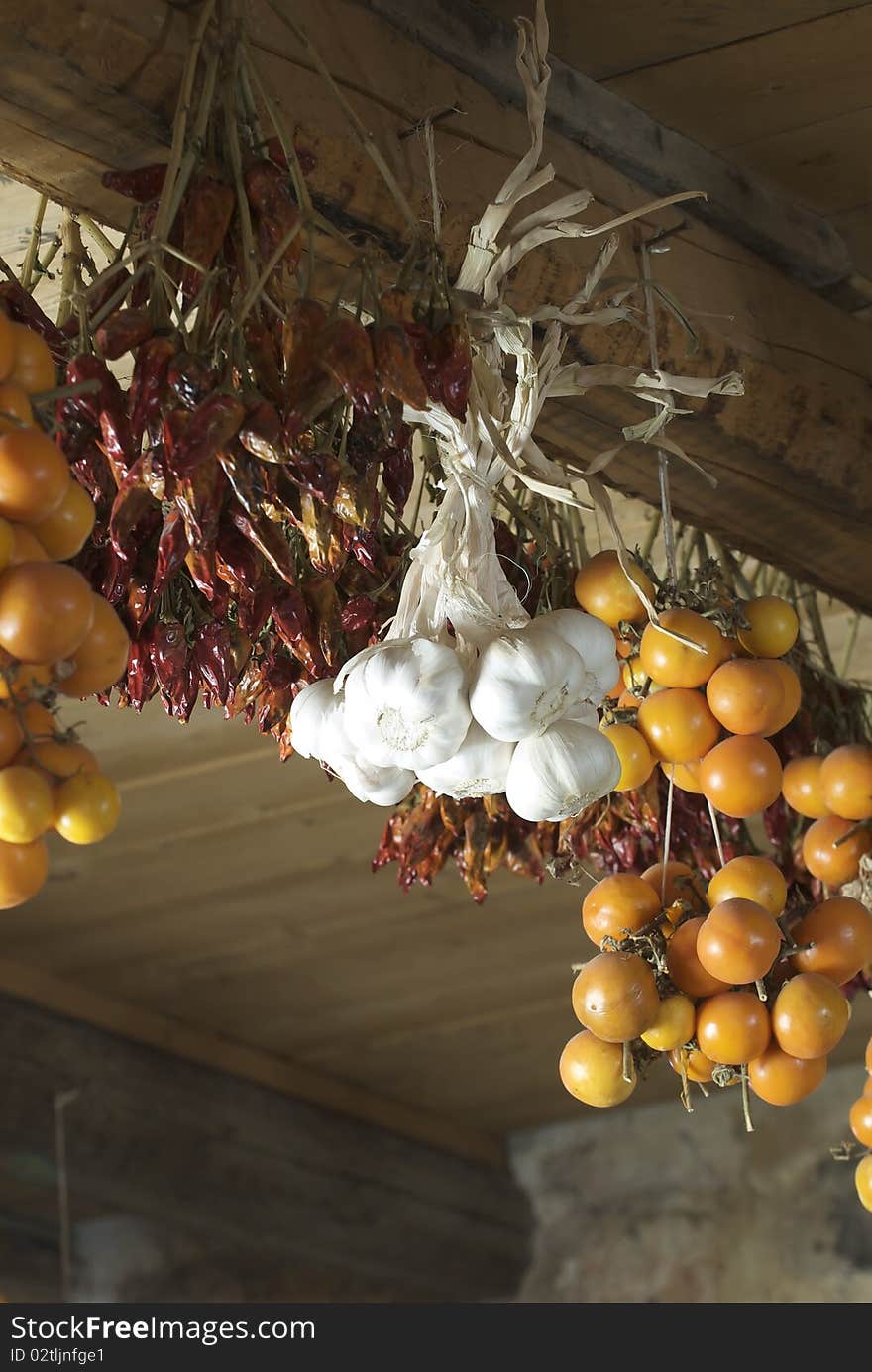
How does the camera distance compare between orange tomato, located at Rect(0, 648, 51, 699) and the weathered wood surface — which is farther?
the weathered wood surface

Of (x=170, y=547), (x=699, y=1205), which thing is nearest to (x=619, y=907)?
(x=170, y=547)

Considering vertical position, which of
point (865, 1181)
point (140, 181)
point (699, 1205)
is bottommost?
point (699, 1205)

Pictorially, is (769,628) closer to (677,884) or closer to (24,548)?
(677,884)

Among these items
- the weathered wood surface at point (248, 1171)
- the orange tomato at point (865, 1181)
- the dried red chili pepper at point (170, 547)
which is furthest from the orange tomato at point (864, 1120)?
the weathered wood surface at point (248, 1171)

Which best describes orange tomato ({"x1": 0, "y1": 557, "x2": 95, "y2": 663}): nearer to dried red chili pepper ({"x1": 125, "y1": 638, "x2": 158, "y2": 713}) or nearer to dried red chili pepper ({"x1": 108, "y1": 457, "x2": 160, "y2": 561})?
dried red chili pepper ({"x1": 108, "y1": 457, "x2": 160, "y2": 561})

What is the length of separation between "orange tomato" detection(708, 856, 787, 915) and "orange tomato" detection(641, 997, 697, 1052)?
3.8 inches

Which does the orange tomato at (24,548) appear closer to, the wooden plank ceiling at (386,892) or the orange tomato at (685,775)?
the wooden plank ceiling at (386,892)

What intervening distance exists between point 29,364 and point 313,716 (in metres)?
0.37

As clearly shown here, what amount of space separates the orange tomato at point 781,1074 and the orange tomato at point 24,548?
2.64 ft

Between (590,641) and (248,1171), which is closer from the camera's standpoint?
(590,641)

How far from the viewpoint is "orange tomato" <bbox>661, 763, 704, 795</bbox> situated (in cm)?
155

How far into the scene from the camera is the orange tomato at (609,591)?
4.87 ft

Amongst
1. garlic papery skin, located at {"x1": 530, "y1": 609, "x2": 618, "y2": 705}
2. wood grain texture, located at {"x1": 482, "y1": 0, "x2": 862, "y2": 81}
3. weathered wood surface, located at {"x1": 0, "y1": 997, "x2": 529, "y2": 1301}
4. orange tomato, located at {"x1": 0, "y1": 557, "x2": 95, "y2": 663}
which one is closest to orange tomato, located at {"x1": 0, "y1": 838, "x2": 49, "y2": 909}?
orange tomato, located at {"x1": 0, "y1": 557, "x2": 95, "y2": 663}

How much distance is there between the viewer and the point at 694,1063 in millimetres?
1490
